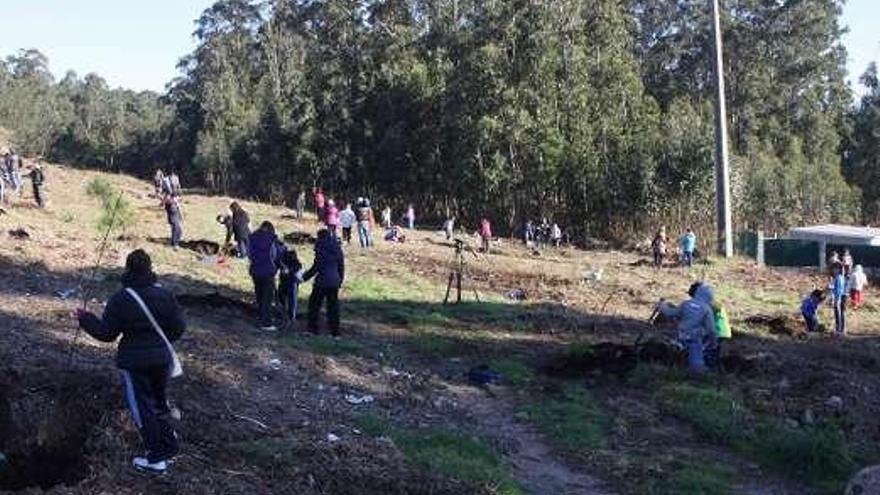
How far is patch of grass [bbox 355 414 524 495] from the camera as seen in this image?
26.7 ft

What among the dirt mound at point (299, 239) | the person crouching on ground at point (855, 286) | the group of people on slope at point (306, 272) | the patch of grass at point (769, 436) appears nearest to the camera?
the patch of grass at point (769, 436)

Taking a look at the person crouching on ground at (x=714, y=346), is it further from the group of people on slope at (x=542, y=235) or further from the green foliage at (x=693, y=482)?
the group of people on slope at (x=542, y=235)

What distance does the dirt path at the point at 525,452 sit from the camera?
29.6 ft

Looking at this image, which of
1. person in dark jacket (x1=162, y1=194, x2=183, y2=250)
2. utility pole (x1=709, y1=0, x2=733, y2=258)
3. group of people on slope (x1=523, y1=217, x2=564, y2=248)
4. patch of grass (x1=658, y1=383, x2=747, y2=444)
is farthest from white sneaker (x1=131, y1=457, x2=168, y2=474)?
group of people on slope (x1=523, y1=217, x2=564, y2=248)

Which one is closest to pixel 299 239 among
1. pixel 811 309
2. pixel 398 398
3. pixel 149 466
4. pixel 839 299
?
pixel 811 309

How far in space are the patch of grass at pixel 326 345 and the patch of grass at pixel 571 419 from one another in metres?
2.54

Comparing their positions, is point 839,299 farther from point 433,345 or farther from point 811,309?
point 433,345

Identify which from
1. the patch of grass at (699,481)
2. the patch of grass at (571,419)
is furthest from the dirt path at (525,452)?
the patch of grass at (699,481)

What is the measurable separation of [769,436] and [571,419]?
2097mm

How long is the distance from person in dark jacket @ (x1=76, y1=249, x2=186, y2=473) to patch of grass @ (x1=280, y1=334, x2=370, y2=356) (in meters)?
5.75

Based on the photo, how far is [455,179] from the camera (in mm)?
55594

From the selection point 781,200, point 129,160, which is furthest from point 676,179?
point 129,160

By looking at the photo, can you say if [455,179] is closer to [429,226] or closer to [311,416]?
[429,226]

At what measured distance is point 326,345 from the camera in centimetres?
1318
